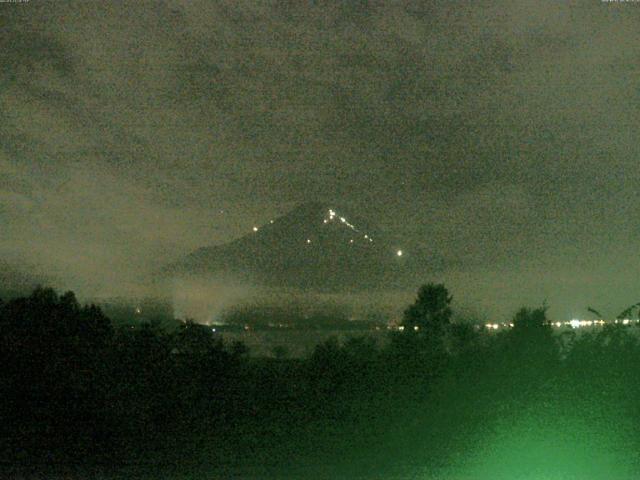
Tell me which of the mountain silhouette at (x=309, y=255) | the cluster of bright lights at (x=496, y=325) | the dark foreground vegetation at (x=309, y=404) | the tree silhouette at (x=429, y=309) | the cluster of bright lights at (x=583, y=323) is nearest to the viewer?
the dark foreground vegetation at (x=309, y=404)

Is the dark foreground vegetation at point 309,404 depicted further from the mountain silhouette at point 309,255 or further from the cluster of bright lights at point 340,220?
the cluster of bright lights at point 340,220

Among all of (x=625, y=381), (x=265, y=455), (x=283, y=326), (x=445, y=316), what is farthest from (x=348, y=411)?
(x=283, y=326)

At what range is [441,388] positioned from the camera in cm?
1062

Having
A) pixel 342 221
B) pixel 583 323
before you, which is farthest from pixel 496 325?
pixel 342 221

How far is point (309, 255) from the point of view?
99.6 feet

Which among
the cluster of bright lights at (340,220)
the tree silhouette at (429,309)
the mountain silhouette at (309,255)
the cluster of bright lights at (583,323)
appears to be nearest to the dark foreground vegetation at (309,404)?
the cluster of bright lights at (583,323)

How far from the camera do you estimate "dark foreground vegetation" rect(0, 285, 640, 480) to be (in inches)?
343

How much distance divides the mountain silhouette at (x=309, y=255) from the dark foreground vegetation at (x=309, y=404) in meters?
14.3

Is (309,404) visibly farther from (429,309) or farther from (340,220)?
(340,220)

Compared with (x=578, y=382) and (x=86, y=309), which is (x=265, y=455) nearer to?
(x=86, y=309)

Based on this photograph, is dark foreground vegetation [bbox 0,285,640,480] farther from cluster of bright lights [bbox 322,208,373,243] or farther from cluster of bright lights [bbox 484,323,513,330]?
cluster of bright lights [bbox 322,208,373,243]

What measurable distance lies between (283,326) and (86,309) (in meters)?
8.18

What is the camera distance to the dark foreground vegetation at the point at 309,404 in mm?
8719

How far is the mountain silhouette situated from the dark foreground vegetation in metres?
14.3
